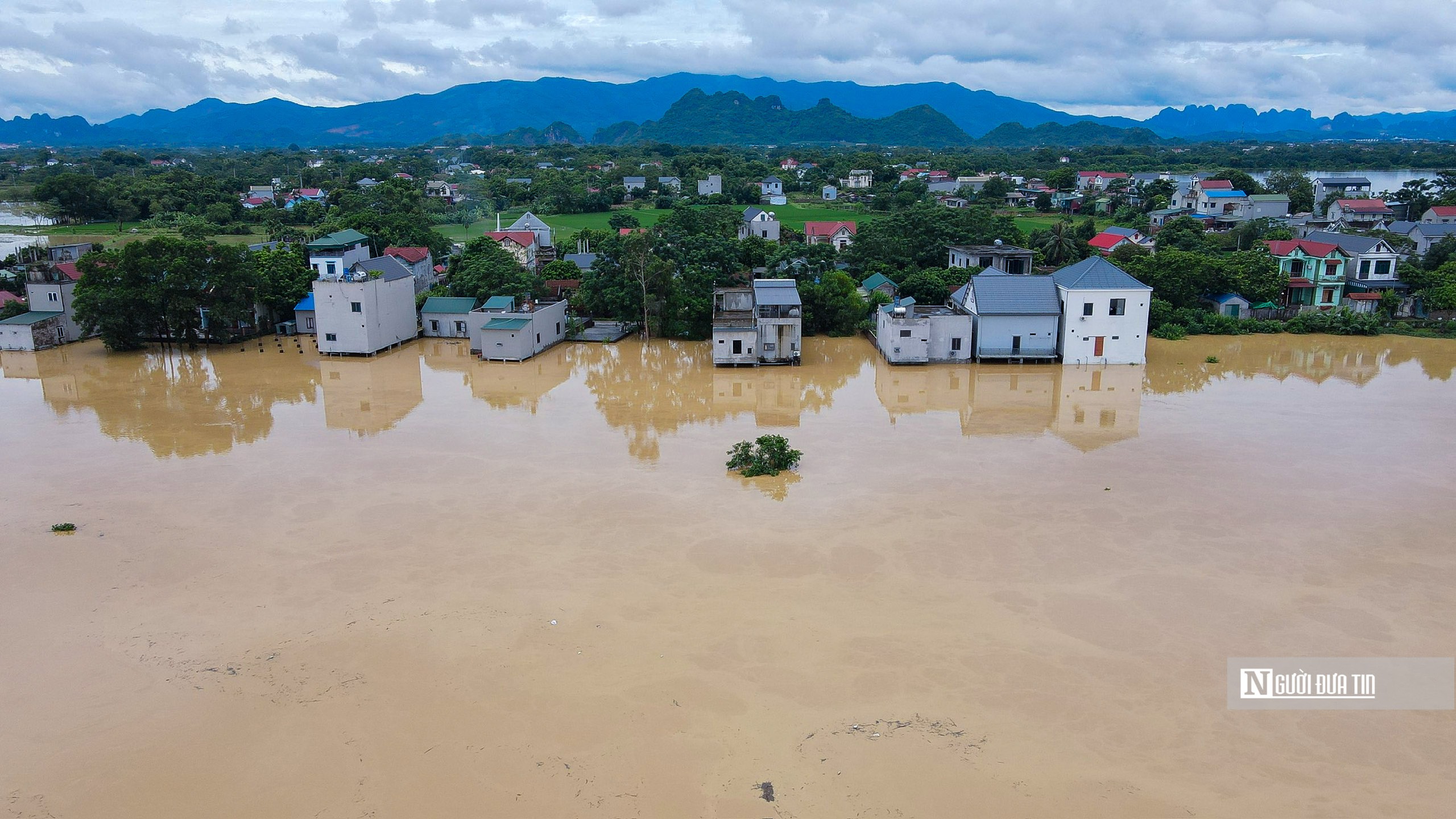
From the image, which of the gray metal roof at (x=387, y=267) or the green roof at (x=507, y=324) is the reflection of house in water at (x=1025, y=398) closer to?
the green roof at (x=507, y=324)

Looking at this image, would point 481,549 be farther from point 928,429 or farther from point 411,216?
point 411,216

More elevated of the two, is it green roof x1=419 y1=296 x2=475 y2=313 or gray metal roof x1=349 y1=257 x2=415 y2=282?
gray metal roof x1=349 y1=257 x2=415 y2=282

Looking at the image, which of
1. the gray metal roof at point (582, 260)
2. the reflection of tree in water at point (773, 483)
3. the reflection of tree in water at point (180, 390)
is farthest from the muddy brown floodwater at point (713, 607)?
the gray metal roof at point (582, 260)

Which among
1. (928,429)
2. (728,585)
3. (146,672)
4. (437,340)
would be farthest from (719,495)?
(437,340)

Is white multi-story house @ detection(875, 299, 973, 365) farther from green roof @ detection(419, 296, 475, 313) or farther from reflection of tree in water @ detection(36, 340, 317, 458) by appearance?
reflection of tree in water @ detection(36, 340, 317, 458)

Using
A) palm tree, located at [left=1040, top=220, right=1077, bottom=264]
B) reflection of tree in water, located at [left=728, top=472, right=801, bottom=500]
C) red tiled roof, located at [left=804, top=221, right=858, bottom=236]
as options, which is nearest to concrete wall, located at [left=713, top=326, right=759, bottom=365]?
reflection of tree in water, located at [left=728, top=472, right=801, bottom=500]

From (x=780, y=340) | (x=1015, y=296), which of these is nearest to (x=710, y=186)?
(x=780, y=340)

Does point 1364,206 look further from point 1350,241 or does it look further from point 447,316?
point 447,316
